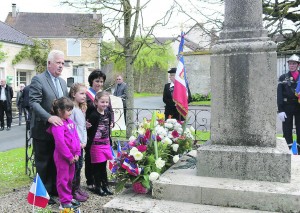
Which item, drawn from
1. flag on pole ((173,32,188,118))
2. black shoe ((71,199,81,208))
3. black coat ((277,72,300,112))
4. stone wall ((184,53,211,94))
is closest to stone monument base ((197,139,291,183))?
flag on pole ((173,32,188,118))

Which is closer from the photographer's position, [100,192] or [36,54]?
[100,192]

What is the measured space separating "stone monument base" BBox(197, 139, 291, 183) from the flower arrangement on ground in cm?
47

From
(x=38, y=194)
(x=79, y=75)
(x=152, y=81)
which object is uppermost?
(x=152, y=81)

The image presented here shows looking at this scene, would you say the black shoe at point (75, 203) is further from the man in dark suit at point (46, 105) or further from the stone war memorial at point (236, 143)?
the stone war memorial at point (236, 143)

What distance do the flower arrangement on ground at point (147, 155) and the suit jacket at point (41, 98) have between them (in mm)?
1111

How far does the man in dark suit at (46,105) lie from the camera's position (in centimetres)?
465

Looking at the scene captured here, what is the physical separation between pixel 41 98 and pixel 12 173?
9.05ft

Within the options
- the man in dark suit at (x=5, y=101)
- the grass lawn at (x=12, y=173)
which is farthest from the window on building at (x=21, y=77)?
the grass lawn at (x=12, y=173)

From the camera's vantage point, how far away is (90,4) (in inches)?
382

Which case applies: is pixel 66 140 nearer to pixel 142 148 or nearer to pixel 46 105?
pixel 46 105

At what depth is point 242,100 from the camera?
389cm

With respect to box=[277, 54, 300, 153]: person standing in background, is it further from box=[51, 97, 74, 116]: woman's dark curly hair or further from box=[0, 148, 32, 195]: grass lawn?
box=[0, 148, 32, 195]: grass lawn

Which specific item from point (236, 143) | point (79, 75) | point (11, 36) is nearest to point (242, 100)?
point (236, 143)

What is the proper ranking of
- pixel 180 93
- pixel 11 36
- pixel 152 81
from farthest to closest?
pixel 152 81
pixel 11 36
pixel 180 93
